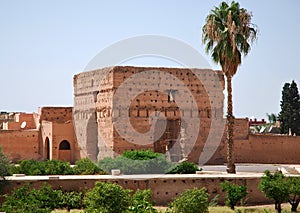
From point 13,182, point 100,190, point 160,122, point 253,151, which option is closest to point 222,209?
point 100,190

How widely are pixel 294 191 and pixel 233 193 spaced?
226cm

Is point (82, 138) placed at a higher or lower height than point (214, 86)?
lower

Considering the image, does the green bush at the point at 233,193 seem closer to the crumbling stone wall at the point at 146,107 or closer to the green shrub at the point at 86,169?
the green shrub at the point at 86,169

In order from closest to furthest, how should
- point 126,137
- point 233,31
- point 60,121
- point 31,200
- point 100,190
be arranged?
point 100,190 < point 31,200 < point 233,31 < point 126,137 < point 60,121

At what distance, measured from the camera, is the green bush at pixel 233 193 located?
2277 cm

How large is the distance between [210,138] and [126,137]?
4.95 m

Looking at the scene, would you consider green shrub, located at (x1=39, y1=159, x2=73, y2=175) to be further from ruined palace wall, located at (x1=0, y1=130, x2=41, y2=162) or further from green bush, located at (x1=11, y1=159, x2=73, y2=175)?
ruined palace wall, located at (x1=0, y1=130, x2=41, y2=162)

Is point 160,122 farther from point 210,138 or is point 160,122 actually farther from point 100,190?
point 100,190

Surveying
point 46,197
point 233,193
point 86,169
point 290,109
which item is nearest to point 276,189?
point 233,193

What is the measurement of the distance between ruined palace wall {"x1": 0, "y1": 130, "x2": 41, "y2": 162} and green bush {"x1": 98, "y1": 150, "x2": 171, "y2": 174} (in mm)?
8433

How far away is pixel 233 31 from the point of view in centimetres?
2586

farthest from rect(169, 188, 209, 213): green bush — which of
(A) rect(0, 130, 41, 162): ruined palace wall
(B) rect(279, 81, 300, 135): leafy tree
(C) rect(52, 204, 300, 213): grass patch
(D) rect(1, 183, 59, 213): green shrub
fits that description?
(B) rect(279, 81, 300, 135): leafy tree

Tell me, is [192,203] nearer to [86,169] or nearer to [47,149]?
[86,169]

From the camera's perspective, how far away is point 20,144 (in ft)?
119
